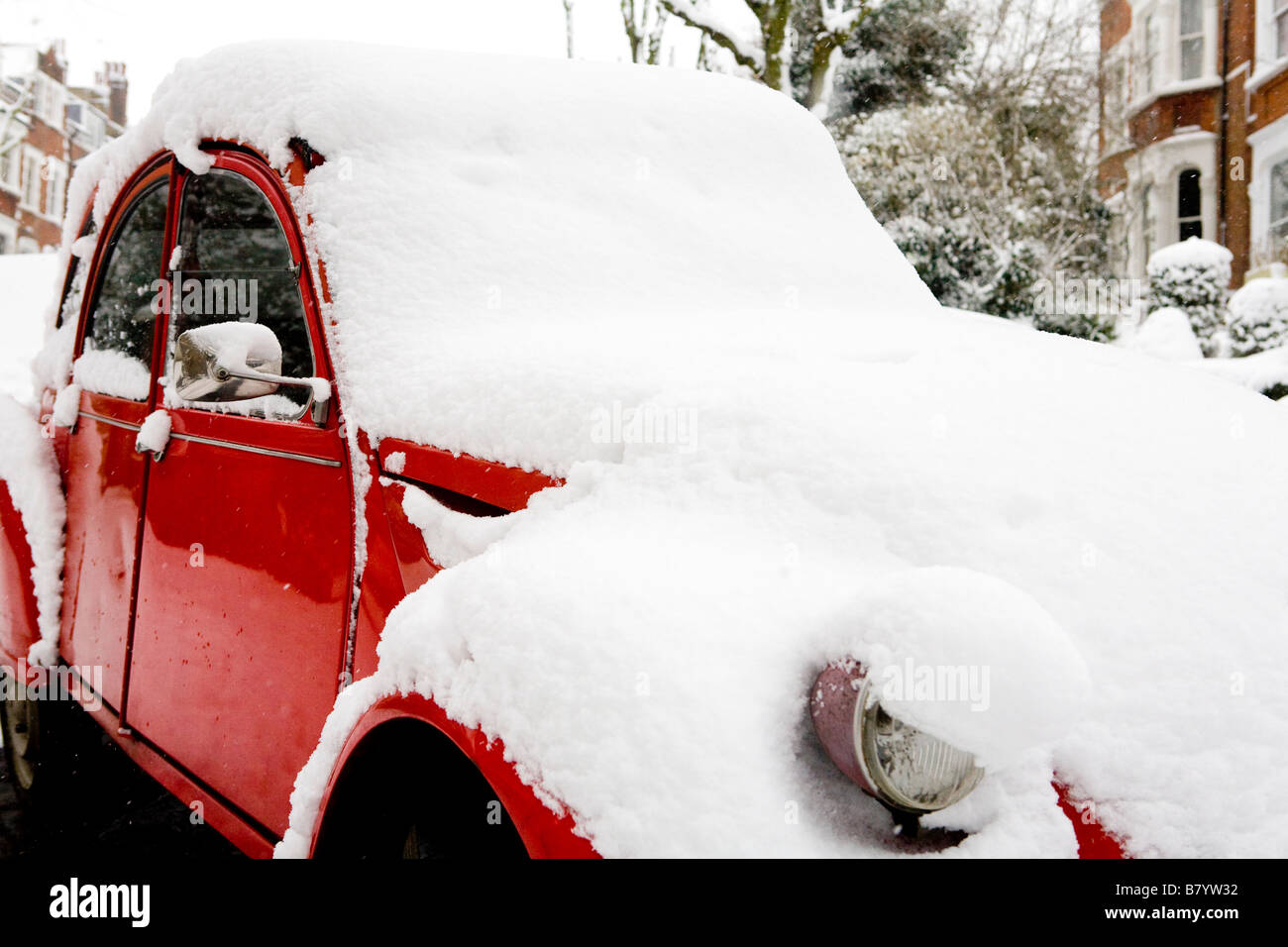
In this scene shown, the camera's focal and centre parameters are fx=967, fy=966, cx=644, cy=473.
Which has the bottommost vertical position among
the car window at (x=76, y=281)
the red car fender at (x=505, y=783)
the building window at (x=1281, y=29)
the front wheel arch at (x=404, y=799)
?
the front wheel arch at (x=404, y=799)

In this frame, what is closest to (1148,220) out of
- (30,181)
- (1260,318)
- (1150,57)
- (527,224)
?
(1150,57)

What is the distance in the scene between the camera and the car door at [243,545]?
1.91 meters

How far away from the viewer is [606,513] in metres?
1.42

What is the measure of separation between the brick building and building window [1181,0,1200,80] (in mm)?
30230

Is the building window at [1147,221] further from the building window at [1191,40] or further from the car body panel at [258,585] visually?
the car body panel at [258,585]

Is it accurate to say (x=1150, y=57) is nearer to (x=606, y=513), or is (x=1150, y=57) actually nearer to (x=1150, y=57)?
(x=1150, y=57)

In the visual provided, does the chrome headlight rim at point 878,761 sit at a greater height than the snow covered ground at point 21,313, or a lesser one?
lesser

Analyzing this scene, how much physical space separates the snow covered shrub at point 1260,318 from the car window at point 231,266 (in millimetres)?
11201

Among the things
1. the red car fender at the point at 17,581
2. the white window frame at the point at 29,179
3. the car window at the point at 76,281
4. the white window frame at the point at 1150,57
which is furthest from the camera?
the white window frame at the point at 29,179

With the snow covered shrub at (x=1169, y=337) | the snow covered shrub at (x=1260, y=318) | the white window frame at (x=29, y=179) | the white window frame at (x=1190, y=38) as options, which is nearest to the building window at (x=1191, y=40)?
the white window frame at (x=1190, y=38)

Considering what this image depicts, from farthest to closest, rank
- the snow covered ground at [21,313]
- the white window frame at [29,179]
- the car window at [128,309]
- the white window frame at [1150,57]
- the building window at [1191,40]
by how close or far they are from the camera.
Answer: the white window frame at [29,179] → the white window frame at [1150,57] → the building window at [1191,40] → the snow covered ground at [21,313] → the car window at [128,309]

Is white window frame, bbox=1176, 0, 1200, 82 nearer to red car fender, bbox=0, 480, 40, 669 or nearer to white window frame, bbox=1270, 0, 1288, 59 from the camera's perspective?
white window frame, bbox=1270, 0, 1288, 59

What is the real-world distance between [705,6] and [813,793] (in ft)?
38.7
